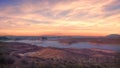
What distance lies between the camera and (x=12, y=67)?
14.5 m

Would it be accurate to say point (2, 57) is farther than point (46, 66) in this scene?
Yes

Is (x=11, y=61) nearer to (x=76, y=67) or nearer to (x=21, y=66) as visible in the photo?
(x=21, y=66)

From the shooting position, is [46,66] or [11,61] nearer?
[46,66]

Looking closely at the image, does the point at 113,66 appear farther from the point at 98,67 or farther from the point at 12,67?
the point at 12,67

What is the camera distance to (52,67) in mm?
14281

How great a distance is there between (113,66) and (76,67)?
8.26 ft

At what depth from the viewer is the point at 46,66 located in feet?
47.6

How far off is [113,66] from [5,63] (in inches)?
302

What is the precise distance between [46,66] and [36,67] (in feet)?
2.25

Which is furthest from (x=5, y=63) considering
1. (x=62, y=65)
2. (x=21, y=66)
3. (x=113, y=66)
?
(x=113, y=66)

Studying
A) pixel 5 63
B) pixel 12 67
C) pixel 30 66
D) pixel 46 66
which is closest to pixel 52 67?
pixel 46 66

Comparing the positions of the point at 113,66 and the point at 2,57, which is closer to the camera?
the point at 113,66

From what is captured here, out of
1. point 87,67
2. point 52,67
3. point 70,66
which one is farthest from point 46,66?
point 87,67

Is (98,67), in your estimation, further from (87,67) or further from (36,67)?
(36,67)
